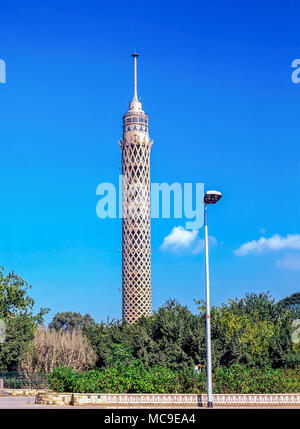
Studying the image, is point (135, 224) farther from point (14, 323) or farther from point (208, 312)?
point (208, 312)

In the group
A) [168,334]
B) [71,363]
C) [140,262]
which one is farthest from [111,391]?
[140,262]

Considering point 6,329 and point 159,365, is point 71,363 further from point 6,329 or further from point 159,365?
point 159,365

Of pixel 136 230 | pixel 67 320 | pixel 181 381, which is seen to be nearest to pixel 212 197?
pixel 181 381

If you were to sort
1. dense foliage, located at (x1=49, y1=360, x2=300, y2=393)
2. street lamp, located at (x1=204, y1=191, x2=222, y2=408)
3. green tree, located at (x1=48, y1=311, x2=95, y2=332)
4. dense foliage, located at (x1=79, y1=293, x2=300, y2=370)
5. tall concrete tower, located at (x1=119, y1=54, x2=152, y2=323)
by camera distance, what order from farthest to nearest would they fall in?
1. green tree, located at (x1=48, y1=311, x2=95, y2=332)
2. tall concrete tower, located at (x1=119, y1=54, x2=152, y2=323)
3. dense foliage, located at (x1=79, y1=293, x2=300, y2=370)
4. dense foliage, located at (x1=49, y1=360, x2=300, y2=393)
5. street lamp, located at (x1=204, y1=191, x2=222, y2=408)

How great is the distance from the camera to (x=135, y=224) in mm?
65500

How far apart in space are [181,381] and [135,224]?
41069 millimetres

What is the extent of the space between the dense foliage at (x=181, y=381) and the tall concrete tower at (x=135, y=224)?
1537 inches

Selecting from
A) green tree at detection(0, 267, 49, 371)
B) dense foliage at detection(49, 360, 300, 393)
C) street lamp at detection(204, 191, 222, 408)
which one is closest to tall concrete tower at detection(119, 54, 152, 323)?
green tree at detection(0, 267, 49, 371)

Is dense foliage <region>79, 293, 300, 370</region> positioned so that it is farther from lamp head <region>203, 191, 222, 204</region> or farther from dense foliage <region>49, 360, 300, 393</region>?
lamp head <region>203, 191, 222, 204</region>

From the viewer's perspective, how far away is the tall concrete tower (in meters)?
64.8

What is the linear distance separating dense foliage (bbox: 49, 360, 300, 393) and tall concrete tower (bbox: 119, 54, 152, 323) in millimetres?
39034

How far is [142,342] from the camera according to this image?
2875 cm
